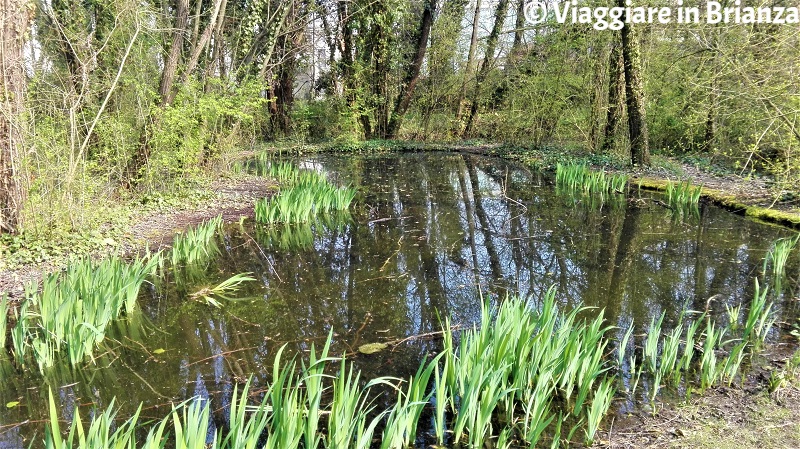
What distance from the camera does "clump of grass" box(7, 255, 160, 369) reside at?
328 cm

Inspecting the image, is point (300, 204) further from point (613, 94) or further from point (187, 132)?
point (613, 94)

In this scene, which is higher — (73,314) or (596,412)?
(73,314)

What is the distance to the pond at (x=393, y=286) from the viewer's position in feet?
10.9

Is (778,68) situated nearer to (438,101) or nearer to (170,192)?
(170,192)

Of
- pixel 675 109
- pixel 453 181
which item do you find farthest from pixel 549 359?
pixel 675 109

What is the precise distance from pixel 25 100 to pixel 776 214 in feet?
27.7

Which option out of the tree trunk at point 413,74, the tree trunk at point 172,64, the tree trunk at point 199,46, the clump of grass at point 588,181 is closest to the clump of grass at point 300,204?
the tree trunk at point 172,64

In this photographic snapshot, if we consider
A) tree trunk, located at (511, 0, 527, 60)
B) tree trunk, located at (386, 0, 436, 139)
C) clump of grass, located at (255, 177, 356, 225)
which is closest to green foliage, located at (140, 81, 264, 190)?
clump of grass, located at (255, 177, 356, 225)

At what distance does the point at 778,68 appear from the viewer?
5703 millimetres

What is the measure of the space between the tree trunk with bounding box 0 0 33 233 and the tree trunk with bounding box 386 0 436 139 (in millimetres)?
14443

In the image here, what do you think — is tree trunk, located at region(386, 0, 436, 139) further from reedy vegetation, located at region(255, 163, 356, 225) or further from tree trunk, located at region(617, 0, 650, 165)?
reedy vegetation, located at region(255, 163, 356, 225)

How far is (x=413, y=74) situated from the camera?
62.6ft

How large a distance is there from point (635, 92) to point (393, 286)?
7.79 metres

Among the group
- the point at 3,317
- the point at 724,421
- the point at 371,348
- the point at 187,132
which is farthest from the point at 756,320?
the point at 187,132
